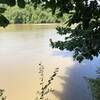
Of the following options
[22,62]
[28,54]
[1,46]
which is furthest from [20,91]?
[1,46]

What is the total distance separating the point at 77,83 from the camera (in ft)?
24.8

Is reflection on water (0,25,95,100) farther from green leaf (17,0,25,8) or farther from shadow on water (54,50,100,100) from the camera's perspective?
green leaf (17,0,25,8)

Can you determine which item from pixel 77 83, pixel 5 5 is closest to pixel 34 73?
pixel 77 83

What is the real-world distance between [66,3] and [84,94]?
485 centimetres

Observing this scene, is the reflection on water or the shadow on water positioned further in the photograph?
the reflection on water

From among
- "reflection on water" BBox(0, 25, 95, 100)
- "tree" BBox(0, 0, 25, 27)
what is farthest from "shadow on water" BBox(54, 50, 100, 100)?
"tree" BBox(0, 0, 25, 27)

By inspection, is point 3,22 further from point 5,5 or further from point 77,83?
point 77,83

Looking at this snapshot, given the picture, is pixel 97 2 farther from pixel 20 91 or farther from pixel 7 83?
pixel 7 83

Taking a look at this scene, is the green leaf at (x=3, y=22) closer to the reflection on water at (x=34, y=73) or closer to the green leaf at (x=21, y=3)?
the green leaf at (x=21, y=3)

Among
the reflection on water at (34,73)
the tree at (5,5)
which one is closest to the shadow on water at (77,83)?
the reflection on water at (34,73)

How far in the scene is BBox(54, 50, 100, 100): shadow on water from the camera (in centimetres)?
650

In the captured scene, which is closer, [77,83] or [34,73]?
[77,83]

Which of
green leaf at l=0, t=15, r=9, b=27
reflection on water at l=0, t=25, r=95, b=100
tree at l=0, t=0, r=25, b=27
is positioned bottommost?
reflection on water at l=0, t=25, r=95, b=100

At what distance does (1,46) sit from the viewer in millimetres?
13961
